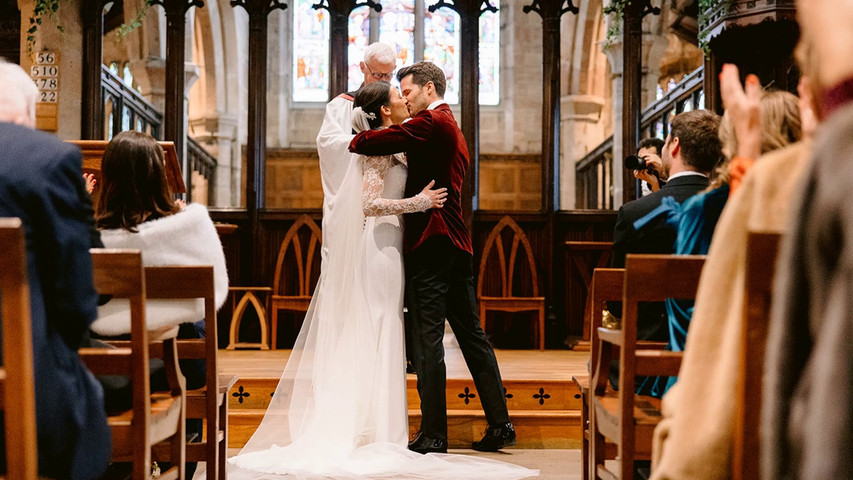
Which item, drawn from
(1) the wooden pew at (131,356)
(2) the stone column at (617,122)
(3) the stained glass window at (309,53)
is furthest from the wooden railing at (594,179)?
(1) the wooden pew at (131,356)

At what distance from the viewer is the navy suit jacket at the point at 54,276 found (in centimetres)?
177

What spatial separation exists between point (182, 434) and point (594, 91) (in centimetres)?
978

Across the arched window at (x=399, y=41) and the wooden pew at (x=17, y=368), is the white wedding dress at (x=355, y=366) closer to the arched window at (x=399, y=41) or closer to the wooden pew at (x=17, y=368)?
the wooden pew at (x=17, y=368)

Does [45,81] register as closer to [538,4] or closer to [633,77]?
[538,4]

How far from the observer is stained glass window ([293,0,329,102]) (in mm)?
13195

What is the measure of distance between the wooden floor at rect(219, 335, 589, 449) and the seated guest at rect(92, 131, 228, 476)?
5.94ft

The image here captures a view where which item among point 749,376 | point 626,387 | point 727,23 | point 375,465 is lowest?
point 375,465

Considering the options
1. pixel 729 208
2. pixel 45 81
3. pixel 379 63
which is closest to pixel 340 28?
pixel 45 81

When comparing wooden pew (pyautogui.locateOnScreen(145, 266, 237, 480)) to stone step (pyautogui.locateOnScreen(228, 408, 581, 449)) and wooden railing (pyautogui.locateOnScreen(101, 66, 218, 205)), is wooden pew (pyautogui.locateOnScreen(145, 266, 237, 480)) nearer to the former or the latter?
stone step (pyautogui.locateOnScreen(228, 408, 581, 449))

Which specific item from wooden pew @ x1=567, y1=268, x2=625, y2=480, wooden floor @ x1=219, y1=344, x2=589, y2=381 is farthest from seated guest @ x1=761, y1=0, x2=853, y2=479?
wooden floor @ x1=219, y1=344, x2=589, y2=381

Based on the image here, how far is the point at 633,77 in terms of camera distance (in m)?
Result: 6.92

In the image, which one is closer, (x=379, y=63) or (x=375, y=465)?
(x=375, y=465)

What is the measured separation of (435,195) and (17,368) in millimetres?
2373

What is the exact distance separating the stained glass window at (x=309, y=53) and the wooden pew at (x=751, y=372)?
→ 1199 cm
